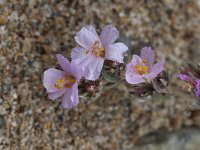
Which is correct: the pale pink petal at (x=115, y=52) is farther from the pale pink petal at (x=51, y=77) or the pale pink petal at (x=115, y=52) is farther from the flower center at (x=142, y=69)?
the pale pink petal at (x=51, y=77)

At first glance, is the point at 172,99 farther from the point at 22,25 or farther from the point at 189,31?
the point at 22,25

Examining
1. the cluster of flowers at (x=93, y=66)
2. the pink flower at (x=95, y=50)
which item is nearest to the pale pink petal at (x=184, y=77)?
the cluster of flowers at (x=93, y=66)

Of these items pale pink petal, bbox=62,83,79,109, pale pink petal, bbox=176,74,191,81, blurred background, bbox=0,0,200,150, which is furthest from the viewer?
blurred background, bbox=0,0,200,150

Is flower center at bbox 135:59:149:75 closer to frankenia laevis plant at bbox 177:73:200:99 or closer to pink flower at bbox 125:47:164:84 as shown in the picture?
pink flower at bbox 125:47:164:84

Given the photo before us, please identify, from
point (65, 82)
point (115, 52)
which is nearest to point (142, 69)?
point (115, 52)

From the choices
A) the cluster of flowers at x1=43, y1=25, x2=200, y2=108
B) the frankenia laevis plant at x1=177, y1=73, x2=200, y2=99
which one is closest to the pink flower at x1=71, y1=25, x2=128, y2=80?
the cluster of flowers at x1=43, y1=25, x2=200, y2=108

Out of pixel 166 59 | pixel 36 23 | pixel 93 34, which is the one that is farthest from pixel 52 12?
pixel 166 59
